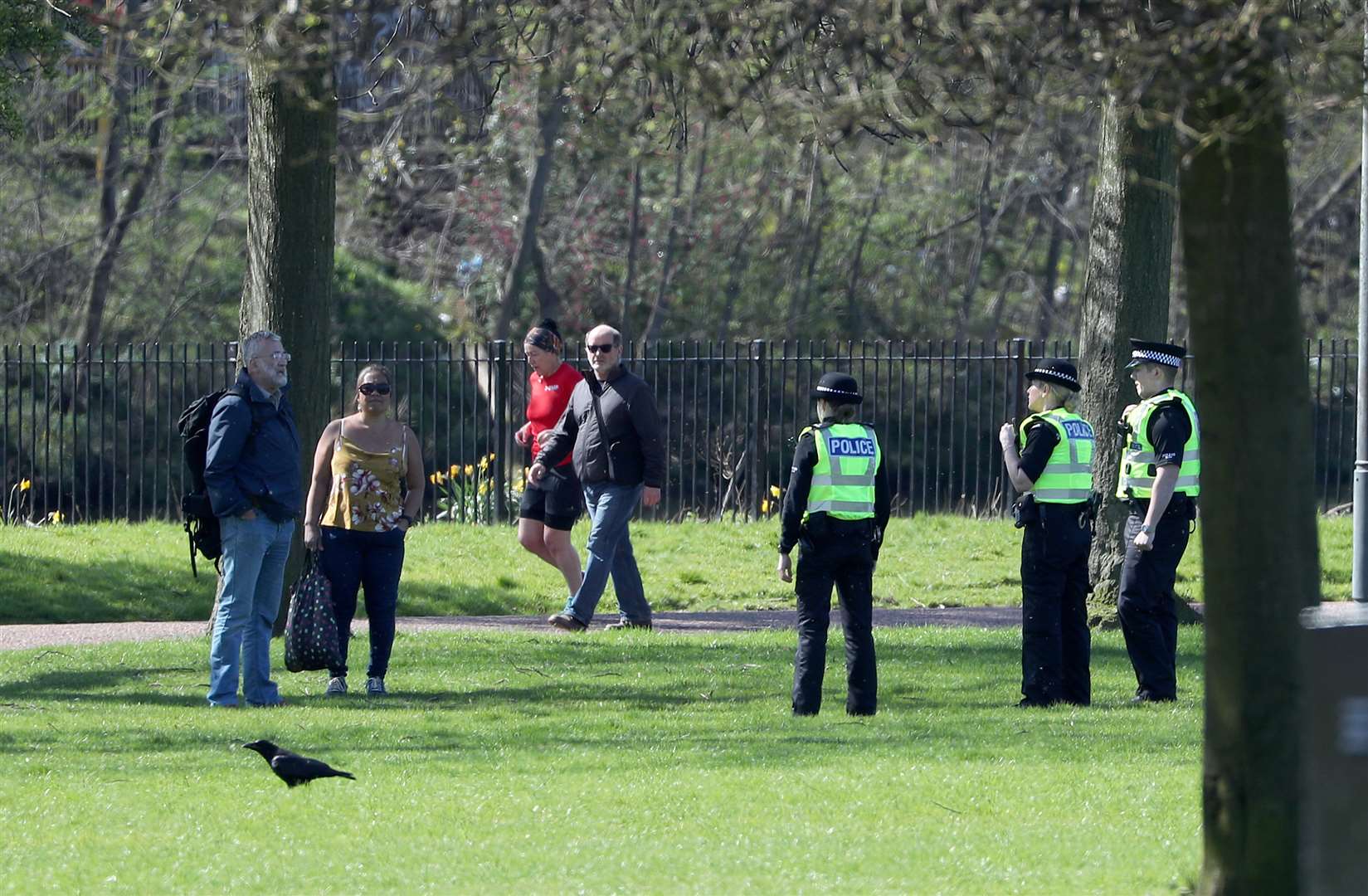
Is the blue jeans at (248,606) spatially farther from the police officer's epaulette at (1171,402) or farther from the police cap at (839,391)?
the police officer's epaulette at (1171,402)

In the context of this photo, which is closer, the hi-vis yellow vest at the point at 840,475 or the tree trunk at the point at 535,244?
the hi-vis yellow vest at the point at 840,475

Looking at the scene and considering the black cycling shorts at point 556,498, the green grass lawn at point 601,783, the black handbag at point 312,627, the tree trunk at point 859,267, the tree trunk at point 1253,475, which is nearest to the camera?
the tree trunk at point 1253,475

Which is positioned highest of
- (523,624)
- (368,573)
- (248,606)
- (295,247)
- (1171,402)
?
(295,247)

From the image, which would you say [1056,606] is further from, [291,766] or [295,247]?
[295,247]

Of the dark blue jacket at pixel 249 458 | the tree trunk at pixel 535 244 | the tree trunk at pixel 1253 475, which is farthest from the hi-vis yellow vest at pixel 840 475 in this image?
the tree trunk at pixel 535 244

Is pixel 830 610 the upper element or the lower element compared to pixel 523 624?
upper

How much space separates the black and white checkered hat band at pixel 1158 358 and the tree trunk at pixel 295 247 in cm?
513

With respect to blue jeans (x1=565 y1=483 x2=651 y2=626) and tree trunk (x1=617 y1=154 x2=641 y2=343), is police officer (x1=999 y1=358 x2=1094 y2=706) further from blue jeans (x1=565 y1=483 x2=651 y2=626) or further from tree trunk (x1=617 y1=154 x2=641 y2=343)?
tree trunk (x1=617 y1=154 x2=641 y2=343)

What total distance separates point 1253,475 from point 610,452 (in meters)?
7.41

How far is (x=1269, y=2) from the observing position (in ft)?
14.8

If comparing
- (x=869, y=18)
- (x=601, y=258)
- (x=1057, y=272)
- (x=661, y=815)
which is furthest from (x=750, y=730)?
(x=1057, y=272)

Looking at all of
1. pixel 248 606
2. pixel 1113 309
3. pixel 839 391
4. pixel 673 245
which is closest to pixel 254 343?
pixel 248 606

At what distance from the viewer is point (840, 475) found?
8.77m

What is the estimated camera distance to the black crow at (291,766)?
23.4 ft
